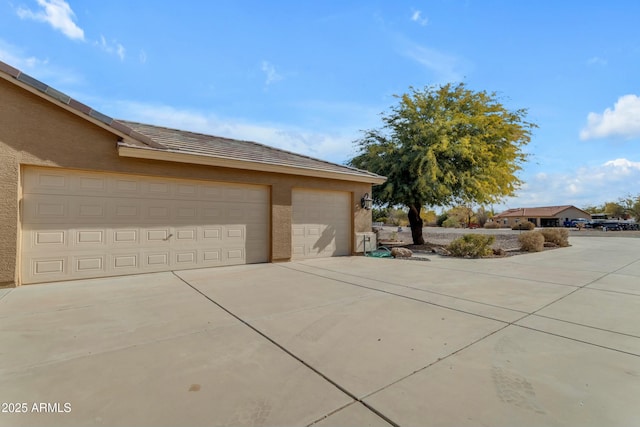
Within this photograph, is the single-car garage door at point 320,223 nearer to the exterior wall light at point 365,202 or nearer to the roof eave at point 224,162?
the exterior wall light at point 365,202

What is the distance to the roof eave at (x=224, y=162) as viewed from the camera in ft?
23.5

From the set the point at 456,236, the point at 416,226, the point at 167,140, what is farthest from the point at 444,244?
the point at 167,140

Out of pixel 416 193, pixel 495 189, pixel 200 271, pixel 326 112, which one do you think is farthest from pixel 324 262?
pixel 495 189

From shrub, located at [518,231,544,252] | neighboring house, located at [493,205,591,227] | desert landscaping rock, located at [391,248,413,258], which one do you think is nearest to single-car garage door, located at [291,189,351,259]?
desert landscaping rock, located at [391,248,413,258]

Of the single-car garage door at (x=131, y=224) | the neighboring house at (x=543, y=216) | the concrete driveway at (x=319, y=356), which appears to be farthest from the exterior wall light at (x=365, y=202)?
the neighboring house at (x=543, y=216)

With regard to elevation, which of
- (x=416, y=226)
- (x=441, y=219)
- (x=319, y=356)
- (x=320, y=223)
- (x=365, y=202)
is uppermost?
(x=365, y=202)

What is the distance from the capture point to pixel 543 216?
63125mm

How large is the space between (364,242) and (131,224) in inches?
313

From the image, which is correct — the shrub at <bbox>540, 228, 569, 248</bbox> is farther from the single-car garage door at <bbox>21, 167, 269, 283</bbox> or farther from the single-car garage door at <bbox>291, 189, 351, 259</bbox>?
the single-car garage door at <bbox>21, 167, 269, 283</bbox>

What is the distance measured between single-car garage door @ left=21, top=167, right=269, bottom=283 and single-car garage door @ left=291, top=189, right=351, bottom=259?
48.4 inches

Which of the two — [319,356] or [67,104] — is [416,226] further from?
[67,104]

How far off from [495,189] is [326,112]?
8966 millimetres

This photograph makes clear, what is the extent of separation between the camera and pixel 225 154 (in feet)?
28.7

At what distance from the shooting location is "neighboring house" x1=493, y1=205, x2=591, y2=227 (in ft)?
205
